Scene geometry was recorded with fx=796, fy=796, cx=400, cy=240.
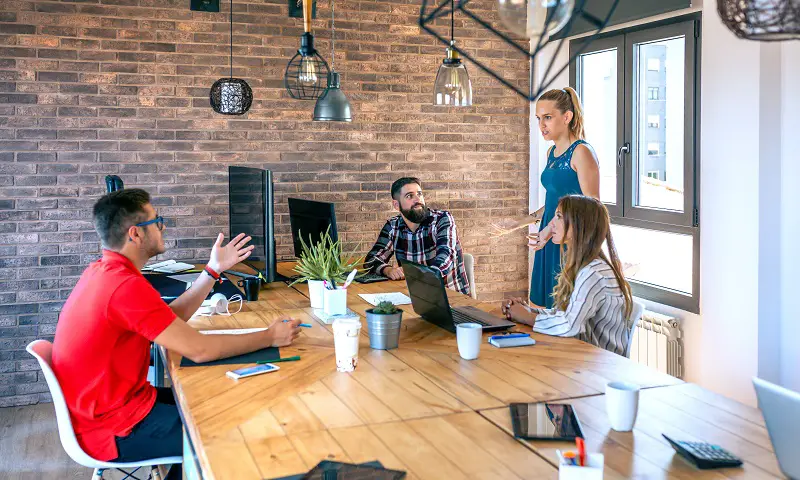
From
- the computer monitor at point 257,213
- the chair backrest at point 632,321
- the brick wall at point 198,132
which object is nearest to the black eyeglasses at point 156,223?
the computer monitor at point 257,213

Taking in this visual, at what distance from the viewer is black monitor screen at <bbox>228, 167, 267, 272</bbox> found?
3.88 m

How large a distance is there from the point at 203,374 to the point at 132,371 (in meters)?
0.32

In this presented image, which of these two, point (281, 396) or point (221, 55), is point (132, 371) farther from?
point (221, 55)

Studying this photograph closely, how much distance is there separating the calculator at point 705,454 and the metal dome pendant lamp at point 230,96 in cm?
378

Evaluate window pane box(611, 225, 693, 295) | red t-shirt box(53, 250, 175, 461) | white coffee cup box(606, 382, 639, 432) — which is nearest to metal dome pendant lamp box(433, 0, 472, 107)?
red t-shirt box(53, 250, 175, 461)

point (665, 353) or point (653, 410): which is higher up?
point (653, 410)

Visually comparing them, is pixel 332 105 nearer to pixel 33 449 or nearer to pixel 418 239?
A: pixel 418 239

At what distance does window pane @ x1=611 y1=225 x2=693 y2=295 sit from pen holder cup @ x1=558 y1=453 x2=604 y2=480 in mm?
3343

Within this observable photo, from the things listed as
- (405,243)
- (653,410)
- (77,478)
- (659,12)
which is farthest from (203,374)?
(659,12)

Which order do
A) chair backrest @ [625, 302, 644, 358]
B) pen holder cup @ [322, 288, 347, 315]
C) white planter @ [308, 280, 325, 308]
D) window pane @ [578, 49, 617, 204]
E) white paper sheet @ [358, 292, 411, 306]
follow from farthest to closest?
window pane @ [578, 49, 617, 204], white paper sheet @ [358, 292, 411, 306], white planter @ [308, 280, 325, 308], pen holder cup @ [322, 288, 347, 315], chair backrest @ [625, 302, 644, 358]

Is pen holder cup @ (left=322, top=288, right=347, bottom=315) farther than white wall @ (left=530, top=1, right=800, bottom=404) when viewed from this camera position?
No

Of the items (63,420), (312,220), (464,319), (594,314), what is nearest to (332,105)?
(312,220)

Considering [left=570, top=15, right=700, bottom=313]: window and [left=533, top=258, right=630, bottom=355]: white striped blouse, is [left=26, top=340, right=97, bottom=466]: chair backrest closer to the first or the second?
[left=533, top=258, right=630, bottom=355]: white striped blouse

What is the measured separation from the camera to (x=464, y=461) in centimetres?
177
